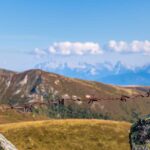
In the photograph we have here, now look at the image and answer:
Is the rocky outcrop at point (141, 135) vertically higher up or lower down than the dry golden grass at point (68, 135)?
higher up

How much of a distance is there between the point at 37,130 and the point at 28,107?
70326mm

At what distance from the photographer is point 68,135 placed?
84.8 m

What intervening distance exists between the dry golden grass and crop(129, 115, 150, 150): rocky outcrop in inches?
2568

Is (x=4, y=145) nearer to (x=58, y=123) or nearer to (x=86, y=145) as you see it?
(x=86, y=145)

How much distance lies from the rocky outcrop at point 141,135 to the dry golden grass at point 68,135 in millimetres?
65218

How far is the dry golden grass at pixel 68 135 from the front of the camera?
260 feet

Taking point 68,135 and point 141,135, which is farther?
point 68,135

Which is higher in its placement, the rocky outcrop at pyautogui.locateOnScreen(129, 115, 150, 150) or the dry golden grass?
the rocky outcrop at pyautogui.locateOnScreen(129, 115, 150, 150)

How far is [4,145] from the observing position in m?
13.5

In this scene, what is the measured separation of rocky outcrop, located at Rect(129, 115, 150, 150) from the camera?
36.4 feet

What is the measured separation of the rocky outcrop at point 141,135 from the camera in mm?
11109

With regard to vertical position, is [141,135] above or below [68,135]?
above

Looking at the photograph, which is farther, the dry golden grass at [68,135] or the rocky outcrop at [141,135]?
the dry golden grass at [68,135]

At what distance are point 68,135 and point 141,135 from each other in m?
74.2
